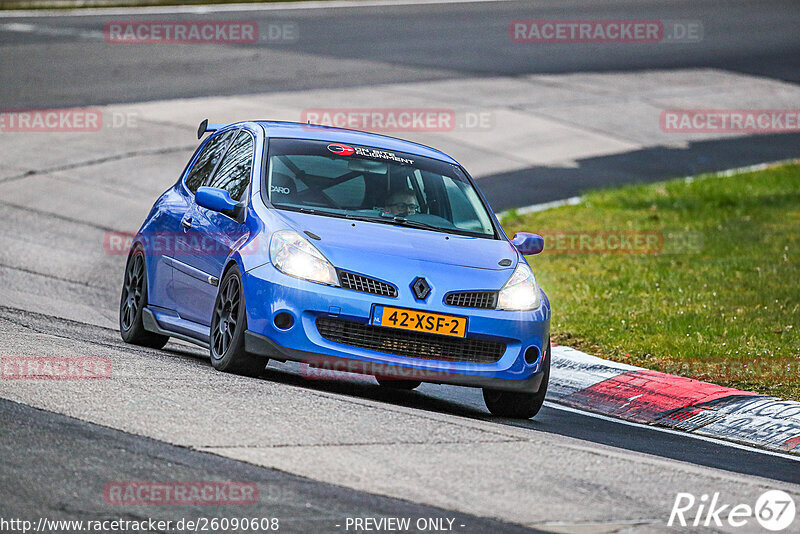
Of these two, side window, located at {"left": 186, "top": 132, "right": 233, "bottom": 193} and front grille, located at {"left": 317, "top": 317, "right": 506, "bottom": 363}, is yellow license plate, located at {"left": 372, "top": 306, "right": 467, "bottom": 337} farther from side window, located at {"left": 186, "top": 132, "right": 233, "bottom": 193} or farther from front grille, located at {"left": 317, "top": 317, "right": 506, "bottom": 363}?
side window, located at {"left": 186, "top": 132, "right": 233, "bottom": 193}

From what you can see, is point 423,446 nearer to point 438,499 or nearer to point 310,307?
point 438,499

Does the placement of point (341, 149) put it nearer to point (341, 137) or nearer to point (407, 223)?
point (341, 137)

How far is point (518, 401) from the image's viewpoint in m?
8.55

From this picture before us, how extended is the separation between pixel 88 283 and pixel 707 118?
1505 cm

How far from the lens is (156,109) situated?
22125 millimetres

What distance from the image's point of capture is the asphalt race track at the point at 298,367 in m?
5.77

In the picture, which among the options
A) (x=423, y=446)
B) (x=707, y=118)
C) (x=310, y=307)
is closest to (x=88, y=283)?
(x=310, y=307)

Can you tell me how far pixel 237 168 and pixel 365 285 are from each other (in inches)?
75.3

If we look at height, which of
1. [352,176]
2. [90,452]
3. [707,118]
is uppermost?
[352,176]

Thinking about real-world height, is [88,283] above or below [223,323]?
below

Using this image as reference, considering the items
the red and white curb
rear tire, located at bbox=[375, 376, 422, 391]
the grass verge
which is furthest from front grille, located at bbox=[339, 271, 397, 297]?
the grass verge

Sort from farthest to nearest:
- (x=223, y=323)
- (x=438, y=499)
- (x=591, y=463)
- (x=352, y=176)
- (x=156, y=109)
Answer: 1. (x=156, y=109)
2. (x=352, y=176)
3. (x=223, y=323)
4. (x=591, y=463)
5. (x=438, y=499)

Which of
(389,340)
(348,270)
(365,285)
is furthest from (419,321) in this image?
(348,270)

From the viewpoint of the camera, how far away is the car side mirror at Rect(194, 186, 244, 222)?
8594 millimetres
